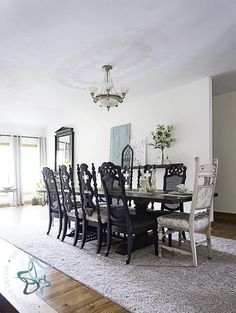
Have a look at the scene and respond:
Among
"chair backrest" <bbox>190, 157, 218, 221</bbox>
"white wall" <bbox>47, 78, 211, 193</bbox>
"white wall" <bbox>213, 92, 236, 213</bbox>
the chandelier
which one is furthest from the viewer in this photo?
"white wall" <bbox>213, 92, 236, 213</bbox>

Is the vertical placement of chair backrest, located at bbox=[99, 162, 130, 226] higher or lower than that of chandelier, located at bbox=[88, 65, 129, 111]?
lower

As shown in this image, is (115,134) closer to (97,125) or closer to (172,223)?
(97,125)

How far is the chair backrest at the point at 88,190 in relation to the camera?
131 inches

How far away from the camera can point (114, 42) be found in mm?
3229

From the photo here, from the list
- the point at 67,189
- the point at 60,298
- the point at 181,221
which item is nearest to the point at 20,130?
the point at 67,189

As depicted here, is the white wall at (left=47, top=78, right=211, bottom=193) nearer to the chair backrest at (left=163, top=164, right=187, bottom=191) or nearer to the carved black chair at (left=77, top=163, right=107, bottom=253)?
the chair backrest at (left=163, top=164, right=187, bottom=191)

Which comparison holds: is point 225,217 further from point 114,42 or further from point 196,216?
point 114,42

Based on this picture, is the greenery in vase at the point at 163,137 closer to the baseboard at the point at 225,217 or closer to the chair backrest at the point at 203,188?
the baseboard at the point at 225,217

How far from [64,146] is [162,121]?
3727 mm

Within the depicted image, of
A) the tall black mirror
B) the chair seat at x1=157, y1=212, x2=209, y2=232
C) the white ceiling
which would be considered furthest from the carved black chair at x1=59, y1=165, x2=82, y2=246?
the tall black mirror

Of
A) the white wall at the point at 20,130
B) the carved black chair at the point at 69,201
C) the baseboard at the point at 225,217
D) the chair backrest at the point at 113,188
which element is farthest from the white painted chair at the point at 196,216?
the white wall at the point at 20,130

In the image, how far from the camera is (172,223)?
295 cm

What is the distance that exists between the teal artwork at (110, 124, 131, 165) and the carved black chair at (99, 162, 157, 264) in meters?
3.05

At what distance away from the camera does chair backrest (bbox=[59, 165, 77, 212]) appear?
3715mm
